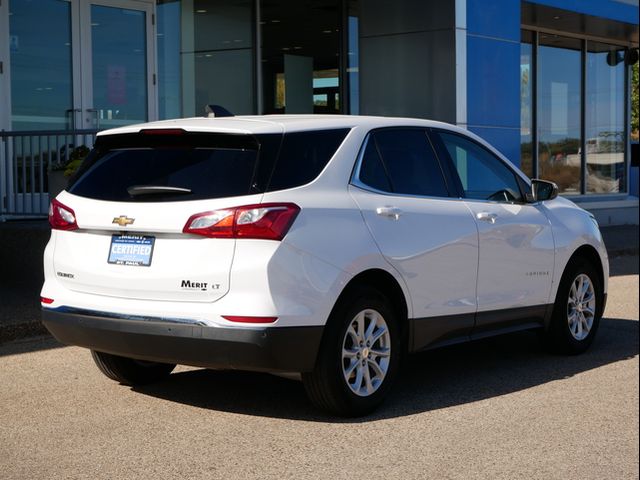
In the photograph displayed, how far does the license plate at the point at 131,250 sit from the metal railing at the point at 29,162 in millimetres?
6743

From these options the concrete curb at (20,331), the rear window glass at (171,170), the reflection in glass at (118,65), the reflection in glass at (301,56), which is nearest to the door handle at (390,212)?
the rear window glass at (171,170)

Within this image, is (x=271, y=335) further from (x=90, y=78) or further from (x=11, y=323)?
(x=90, y=78)

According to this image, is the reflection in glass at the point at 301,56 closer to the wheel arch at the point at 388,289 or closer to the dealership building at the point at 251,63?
the dealership building at the point at 251,63

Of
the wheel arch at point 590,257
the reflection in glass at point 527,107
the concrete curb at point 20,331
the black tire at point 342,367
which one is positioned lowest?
the concrete curb at point 20,331

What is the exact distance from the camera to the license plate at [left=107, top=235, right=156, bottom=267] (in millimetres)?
6199

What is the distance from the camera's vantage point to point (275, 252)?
5.97 metres

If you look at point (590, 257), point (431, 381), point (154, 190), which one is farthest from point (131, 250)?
point (590, 257)

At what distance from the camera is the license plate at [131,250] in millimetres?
6199

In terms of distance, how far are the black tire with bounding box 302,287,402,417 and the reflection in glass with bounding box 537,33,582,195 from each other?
59.1 feet

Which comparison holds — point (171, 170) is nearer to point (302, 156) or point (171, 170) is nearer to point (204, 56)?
point (302, 156)

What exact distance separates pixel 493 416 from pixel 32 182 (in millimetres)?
7943

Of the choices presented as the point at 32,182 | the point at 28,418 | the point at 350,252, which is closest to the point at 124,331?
the point at 28,418

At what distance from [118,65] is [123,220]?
396 inches

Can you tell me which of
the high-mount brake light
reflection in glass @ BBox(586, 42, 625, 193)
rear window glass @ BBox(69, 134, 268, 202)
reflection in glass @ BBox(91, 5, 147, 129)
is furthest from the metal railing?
reflection in glass @ BBox(586, 42, 625, 193)
